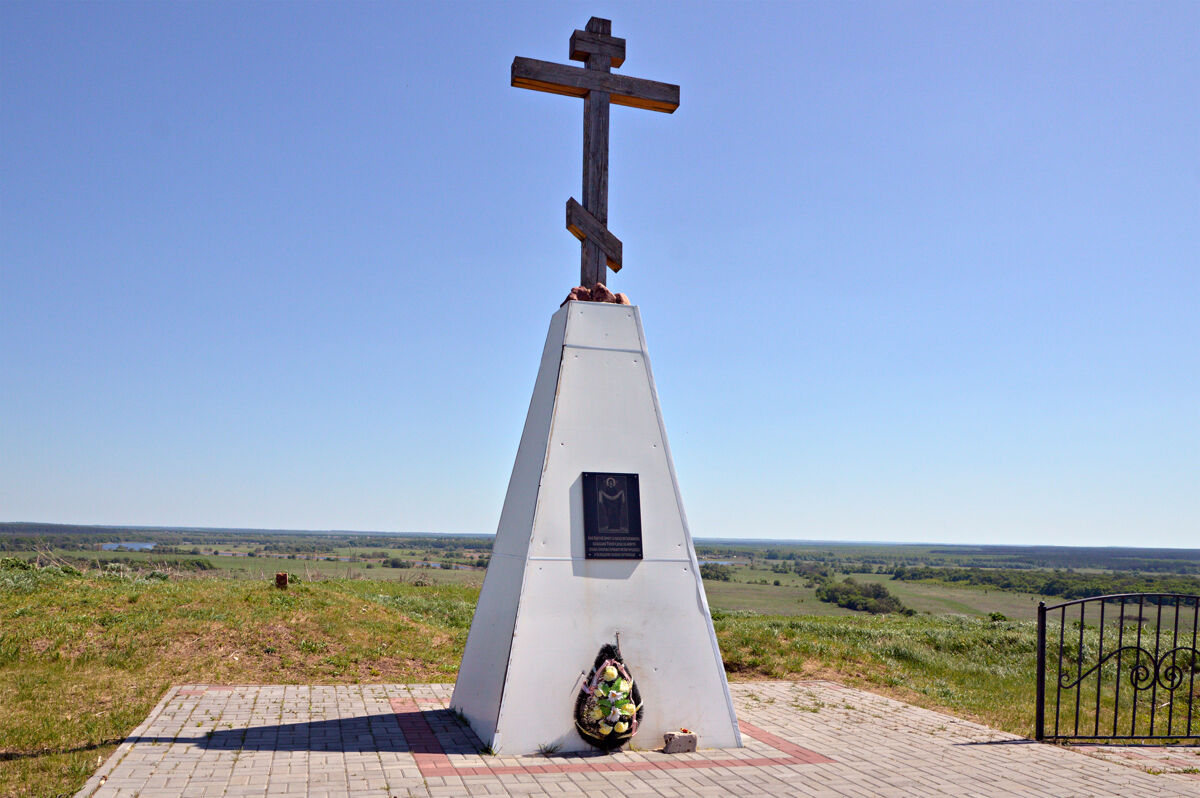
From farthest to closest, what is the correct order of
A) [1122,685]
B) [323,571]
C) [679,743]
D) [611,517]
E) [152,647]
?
[323,571] → [1122,685] → [152,647] → [611,517] → [679,743]

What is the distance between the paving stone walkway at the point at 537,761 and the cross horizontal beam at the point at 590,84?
17.6 ft

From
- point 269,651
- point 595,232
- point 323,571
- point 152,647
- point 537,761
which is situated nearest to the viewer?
point 537,761

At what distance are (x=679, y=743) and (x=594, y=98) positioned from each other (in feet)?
17.4

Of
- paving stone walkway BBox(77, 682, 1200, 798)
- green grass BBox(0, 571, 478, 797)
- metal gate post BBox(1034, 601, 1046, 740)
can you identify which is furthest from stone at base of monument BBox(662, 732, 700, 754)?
green grass BBox(0, 571, 478, 797)

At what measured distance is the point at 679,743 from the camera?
6637 mm

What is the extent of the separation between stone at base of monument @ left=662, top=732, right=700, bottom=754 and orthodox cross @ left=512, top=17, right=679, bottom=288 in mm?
3681

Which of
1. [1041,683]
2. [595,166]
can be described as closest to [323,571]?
[595,166]

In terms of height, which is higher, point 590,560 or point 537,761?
point 590,560

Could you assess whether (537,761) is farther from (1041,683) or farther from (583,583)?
(1041,683)

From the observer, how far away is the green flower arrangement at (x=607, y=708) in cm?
650

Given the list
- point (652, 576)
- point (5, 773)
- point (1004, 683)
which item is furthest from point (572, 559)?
point (1004, 683)

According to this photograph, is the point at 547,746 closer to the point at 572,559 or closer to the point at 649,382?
the point at 572,559

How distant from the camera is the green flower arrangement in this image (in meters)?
6.50

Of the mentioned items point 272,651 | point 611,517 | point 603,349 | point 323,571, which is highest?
point 603,349
